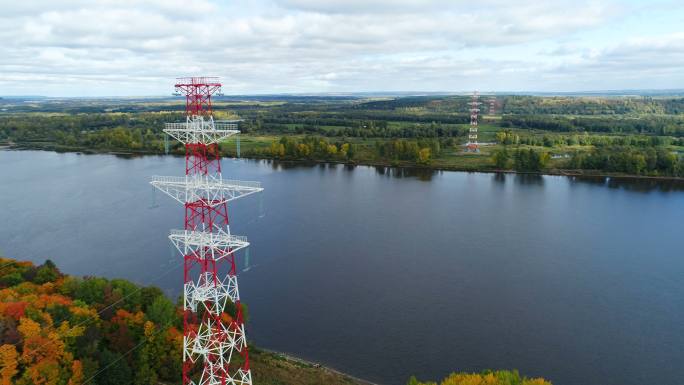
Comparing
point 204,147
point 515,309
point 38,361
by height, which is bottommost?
point 515,309

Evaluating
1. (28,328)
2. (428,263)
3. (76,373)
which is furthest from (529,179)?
(28,328)

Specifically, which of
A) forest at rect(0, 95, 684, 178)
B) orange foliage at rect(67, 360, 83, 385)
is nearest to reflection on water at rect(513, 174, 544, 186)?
forest at rect(0, 95, 684, 178)

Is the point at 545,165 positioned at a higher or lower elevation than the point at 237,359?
higher

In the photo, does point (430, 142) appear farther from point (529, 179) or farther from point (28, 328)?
point (28, 328)

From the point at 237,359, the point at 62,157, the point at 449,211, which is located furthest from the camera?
the point at 62,157

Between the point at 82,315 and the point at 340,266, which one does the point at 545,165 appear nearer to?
the point at 340,266

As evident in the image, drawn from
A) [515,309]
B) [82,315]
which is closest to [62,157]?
[82,315]

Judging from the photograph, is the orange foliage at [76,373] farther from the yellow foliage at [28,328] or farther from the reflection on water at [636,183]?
the reflection on water at [636,183]

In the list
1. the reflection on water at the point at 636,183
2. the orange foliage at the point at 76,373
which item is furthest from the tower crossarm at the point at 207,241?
the reflection on water at the point at 636,183
